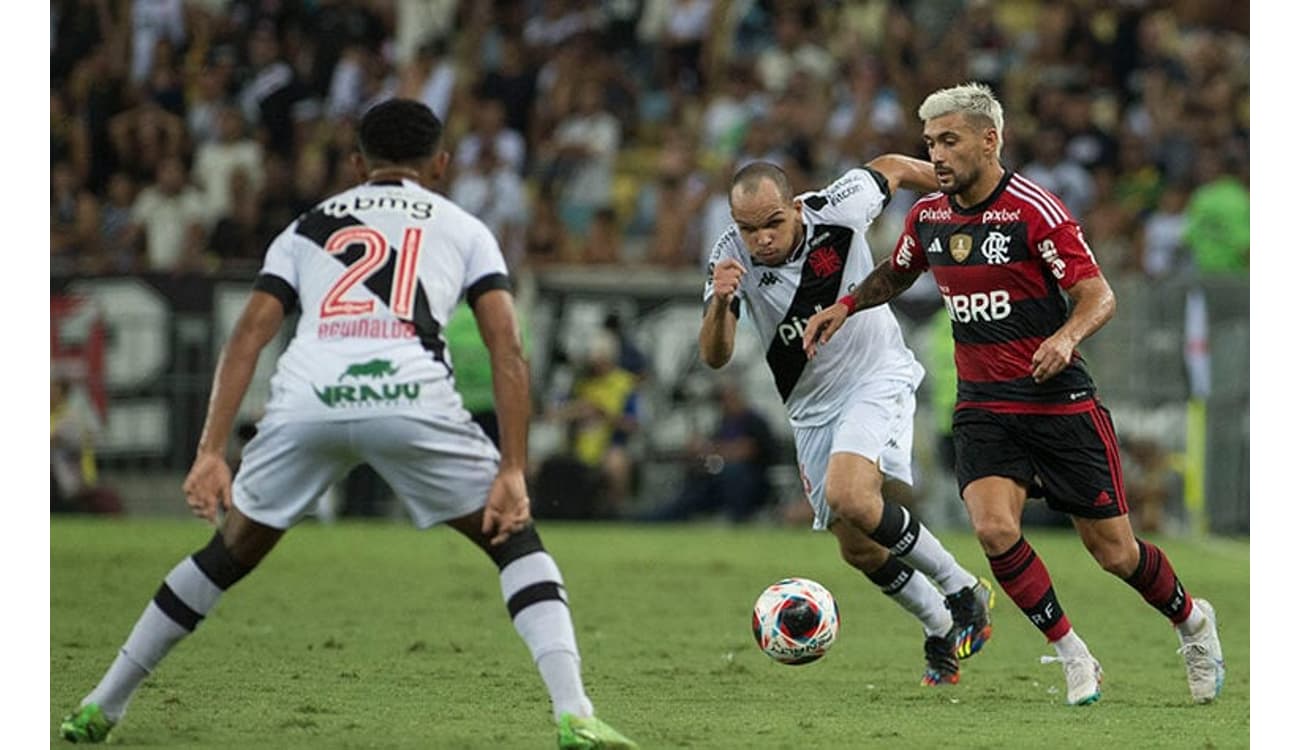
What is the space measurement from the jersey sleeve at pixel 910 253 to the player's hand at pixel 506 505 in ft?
9.17

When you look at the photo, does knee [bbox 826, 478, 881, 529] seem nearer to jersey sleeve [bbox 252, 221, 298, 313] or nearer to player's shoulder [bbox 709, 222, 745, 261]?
player's shoulder [bbox 709, 222, 745, 261]

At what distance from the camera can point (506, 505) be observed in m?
7.05

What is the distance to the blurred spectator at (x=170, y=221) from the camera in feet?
68.9

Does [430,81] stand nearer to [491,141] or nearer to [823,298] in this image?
[491,141]

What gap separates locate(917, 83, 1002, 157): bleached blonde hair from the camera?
29.1ft

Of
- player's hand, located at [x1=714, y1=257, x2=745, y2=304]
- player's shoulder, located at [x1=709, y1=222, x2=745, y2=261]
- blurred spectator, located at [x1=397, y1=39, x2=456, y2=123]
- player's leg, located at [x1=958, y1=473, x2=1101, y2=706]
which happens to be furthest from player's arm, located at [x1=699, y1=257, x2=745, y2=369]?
blurred spectator, located at [x1=397, y1=39, x2=456, y2=123]

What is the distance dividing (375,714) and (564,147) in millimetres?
14068

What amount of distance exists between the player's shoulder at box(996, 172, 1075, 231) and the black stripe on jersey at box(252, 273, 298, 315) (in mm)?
3147

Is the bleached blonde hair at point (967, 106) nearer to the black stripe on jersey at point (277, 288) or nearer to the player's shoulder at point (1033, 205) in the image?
the player's shoulder at point (1033, 205)

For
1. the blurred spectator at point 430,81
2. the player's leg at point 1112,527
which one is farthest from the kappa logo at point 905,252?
the blurred spectator at point 430,81

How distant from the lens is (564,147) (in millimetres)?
21938

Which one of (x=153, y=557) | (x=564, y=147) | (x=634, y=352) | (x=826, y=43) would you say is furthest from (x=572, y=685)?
(x=826, y=43)
